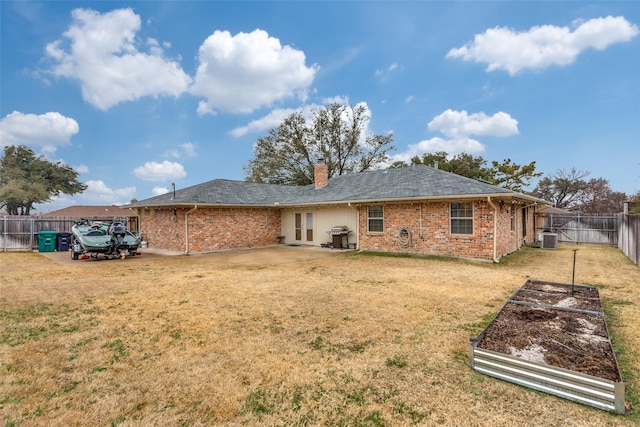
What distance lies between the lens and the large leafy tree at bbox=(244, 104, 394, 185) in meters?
30.4

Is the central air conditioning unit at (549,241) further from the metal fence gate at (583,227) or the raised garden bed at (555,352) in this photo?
the raised garden bed at (555,352)

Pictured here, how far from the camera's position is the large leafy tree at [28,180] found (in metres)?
28.6

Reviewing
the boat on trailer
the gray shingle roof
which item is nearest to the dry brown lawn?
the boat on trailer

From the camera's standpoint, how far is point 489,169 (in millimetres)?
30797

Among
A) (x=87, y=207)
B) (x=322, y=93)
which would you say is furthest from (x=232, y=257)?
(x=87, y=207)

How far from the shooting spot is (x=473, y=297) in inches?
230

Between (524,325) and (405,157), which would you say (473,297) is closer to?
(524,325)

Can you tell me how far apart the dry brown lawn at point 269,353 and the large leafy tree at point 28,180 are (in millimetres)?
30362

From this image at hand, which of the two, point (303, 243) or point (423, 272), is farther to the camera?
point (303, 243)

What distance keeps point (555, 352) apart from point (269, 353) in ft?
10.4

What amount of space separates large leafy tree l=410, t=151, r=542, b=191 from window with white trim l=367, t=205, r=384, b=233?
17.9 metres

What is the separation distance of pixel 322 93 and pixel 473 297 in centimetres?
2460

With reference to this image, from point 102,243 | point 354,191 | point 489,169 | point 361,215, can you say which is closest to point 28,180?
point 102,243

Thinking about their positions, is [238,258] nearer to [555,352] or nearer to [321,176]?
[321,176]
